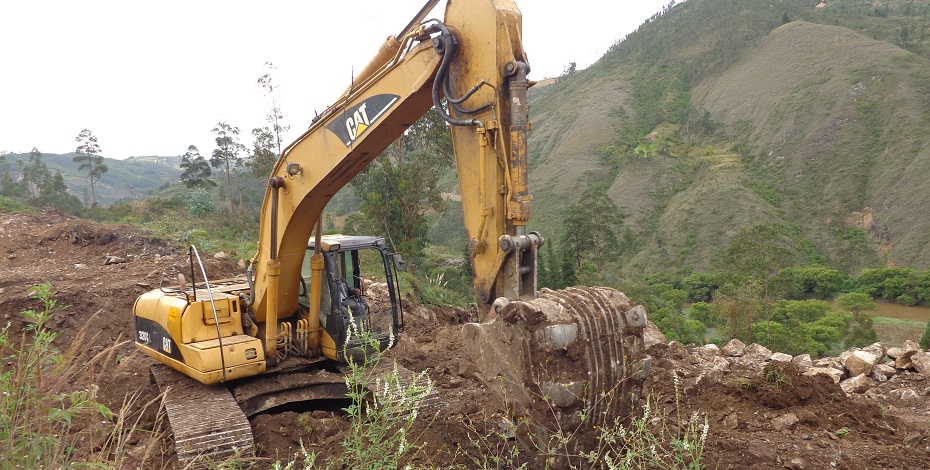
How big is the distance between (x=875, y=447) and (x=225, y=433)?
513 cm

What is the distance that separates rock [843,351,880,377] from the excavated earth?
12.5 inches

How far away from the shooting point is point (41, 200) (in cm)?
3412

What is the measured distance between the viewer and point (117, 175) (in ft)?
374

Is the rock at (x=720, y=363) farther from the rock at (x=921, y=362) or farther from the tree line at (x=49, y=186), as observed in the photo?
the tree line at (x=49, y=186)

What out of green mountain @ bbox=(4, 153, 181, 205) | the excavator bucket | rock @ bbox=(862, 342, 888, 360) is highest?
green mountain @ bbox=(4, 153, 181, 205)

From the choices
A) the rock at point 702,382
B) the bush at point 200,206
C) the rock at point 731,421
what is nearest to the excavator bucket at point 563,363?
the rock at point 731,421

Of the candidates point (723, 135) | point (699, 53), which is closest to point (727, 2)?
point (699, 53)

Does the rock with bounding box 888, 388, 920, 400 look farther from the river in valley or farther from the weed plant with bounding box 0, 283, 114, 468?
the river in valley

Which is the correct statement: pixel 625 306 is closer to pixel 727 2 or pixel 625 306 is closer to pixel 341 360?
pixel 341 360

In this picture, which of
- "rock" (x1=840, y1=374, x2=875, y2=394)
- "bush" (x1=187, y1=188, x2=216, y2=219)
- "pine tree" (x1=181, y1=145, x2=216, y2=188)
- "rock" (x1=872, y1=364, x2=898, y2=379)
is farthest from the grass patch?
"pine tree" (x1=181, y1=145, x2=216, y2=188)

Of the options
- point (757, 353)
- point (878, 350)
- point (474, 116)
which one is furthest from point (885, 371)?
point (474, 116)

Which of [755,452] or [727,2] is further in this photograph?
[727,2]

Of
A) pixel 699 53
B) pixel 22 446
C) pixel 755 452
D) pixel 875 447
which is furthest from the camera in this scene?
pixel 699 53

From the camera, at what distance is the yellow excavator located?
12.6 feet
